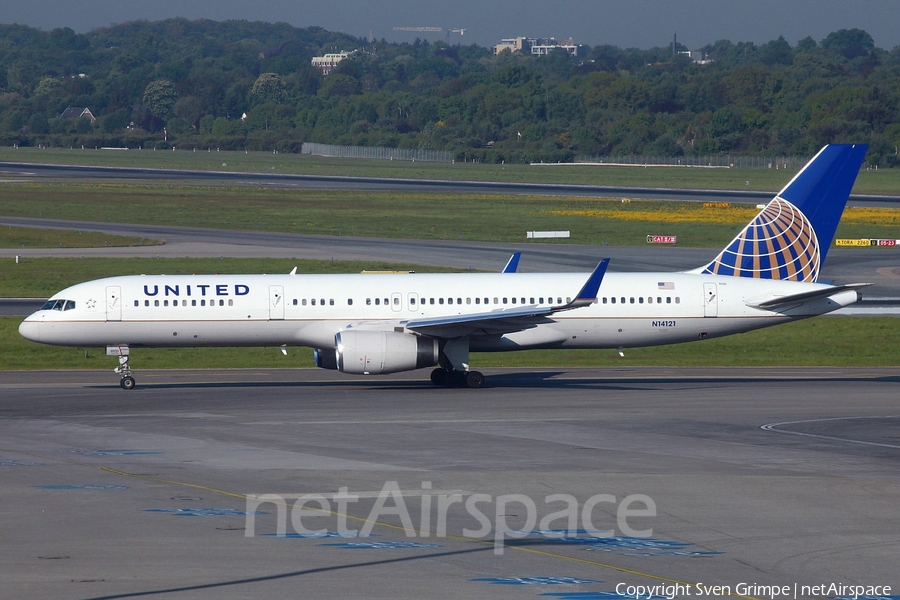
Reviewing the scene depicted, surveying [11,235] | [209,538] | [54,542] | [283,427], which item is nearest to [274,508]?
[209,538]

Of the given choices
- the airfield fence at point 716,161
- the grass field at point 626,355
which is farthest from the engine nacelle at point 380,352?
the airfield fence at point 716,161

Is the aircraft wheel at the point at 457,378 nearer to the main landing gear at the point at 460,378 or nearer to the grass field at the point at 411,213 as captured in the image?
the main landing gear at the point at 460,378

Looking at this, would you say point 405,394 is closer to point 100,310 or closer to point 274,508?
point 100,310

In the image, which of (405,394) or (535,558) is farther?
(405,394)

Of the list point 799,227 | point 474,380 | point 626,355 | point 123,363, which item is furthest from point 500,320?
point 123,363

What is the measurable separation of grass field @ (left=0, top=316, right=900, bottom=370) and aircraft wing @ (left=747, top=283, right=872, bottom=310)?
19.3ft

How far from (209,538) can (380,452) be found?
8751 mm

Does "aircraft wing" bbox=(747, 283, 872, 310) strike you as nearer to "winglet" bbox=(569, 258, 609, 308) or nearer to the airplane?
the airplane

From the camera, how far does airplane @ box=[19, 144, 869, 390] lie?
4031 cm

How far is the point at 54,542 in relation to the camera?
1989cm

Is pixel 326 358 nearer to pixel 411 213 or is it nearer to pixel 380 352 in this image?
pixel 380 352
